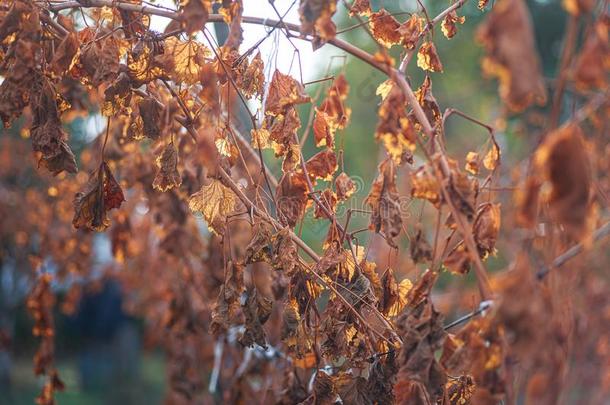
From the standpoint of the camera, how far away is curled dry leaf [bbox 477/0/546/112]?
88 cm

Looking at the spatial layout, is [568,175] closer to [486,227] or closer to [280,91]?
[486,227]

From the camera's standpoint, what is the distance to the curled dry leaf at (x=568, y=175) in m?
0.90

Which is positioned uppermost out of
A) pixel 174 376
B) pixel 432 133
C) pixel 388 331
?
pixel 174 376

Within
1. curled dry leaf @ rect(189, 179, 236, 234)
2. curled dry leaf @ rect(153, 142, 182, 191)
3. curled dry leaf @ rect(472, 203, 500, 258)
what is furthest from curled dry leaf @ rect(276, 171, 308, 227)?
curled dry leaf @ rect(472, 203, 500, 258)

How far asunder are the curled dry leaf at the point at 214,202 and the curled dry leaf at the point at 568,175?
34.4 inches

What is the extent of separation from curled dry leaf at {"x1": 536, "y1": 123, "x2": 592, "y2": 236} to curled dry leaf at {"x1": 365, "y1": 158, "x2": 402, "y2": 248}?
507 mm

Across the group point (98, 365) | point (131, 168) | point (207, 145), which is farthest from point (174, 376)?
point (98, 365)

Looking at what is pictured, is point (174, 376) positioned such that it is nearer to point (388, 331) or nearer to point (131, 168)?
point (131, 168)

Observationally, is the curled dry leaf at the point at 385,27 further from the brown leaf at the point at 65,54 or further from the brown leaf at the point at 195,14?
the brown leaf at the point at 65,54

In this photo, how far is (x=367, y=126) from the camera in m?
13.4

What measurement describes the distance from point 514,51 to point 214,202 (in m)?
0.92

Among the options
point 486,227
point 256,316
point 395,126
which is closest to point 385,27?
point 395,126

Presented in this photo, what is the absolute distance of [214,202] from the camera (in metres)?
1.66

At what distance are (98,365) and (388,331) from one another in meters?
8.74
